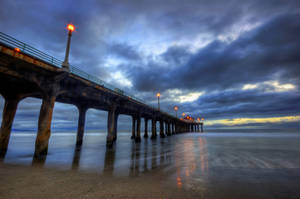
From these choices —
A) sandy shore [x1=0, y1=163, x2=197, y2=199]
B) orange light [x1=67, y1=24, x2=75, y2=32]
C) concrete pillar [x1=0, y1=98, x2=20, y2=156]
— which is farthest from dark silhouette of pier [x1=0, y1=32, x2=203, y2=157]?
sandy shore [x1=0, y1=163, x2=197, y2=199]

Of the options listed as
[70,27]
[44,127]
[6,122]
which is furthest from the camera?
[6,122]

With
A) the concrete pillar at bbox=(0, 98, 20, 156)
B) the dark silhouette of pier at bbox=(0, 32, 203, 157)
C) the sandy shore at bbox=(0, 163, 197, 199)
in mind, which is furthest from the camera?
the concrete pillar at bbox=(0, 98, 20, 156)

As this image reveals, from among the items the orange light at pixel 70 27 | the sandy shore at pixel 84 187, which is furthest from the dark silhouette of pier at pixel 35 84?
the sandy shore at pixel 84 187

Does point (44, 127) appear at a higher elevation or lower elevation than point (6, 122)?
lower

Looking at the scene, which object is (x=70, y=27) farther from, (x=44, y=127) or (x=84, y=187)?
(x=84, y=187)

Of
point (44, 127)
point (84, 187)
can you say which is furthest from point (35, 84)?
point (84, 187)

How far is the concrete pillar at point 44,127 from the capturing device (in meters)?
12.6

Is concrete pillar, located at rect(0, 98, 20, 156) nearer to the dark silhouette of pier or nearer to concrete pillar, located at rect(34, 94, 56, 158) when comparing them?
the dark silhouette of pier

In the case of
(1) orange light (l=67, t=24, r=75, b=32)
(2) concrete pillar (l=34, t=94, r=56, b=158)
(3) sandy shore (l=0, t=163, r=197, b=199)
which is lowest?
(3) sandy shore (l=0, t=163, r=197, b=199)

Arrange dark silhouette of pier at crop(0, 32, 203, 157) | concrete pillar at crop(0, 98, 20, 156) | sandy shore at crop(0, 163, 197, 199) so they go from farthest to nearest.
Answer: concrete pillar at crop(0, 98, 20, 156) → dark silhouette of pier at crop(0, 32, 203, 157) → sandy shore at crop(0, 163, 197, 199)

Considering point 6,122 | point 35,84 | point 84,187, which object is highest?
point 35,84

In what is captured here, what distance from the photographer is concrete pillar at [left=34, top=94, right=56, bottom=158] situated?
12.6 metres

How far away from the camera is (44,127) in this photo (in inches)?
507

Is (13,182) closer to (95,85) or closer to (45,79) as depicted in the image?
(45,79)
